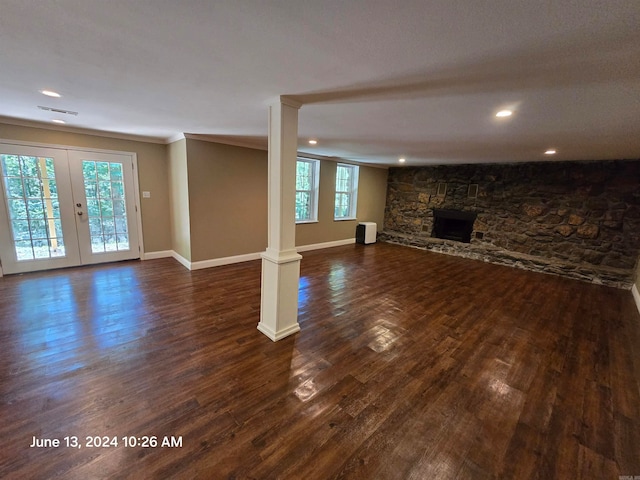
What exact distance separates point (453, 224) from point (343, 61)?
6186 mm

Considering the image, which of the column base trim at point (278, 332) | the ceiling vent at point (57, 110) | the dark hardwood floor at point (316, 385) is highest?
the ceiling vent at point (57, 110)

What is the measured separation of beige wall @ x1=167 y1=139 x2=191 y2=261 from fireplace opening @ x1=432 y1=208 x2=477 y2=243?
5838 mm

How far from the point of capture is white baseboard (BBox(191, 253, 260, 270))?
14.9 ft

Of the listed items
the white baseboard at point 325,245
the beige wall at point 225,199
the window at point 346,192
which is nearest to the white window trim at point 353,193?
the window at point 346,192

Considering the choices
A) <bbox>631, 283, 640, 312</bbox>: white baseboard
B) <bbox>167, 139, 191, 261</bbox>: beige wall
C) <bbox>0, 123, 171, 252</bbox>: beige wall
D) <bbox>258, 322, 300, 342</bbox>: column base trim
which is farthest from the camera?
<bbox>167, 139, 191, 261</bbox>: beige wall

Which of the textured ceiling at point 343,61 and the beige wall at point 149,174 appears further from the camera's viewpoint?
the beige wall at point 149,174

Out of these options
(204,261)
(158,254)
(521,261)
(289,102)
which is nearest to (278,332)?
(289,102)

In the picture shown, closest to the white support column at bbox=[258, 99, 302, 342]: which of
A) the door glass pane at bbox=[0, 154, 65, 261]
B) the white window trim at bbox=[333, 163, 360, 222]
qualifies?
the door glass pane at bbox=[0, 154, 65, 261]

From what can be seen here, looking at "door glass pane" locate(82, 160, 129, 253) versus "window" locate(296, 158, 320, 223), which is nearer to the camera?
"door glass pane" locate(82, 160, 129, 253)

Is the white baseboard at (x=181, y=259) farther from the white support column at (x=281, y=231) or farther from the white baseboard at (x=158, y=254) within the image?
the white support column at (x=281, y=231)

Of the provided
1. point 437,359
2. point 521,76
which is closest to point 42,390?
point 437,359

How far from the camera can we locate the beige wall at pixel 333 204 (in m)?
6.33

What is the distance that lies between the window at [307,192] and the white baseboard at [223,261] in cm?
147

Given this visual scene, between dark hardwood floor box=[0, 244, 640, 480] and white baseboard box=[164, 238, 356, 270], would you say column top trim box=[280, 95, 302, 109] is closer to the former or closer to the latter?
dark hardwood floor box=[0, 244, 640, 480]
